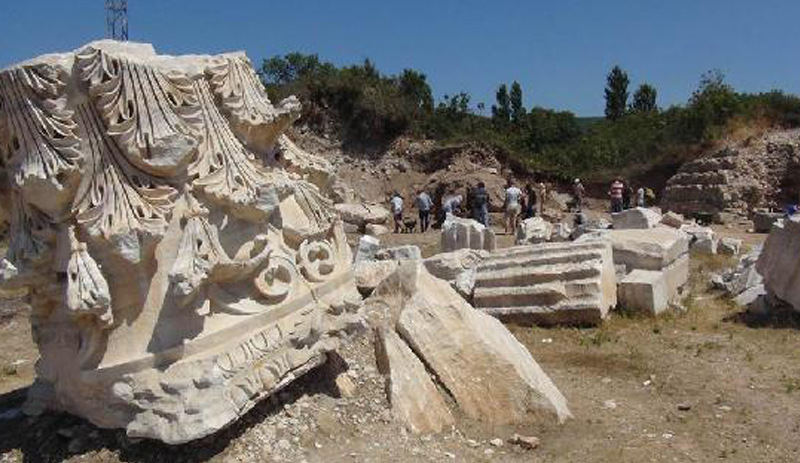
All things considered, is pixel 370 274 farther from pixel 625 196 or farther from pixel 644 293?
pixel 625 196

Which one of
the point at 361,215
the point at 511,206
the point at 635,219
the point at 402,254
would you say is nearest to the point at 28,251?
the point at 402,254

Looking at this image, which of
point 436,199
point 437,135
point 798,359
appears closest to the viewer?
point 798,359

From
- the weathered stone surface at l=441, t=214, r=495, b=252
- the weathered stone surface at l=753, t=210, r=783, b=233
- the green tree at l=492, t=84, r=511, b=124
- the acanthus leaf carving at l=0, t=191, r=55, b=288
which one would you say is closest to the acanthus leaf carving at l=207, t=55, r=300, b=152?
the acanthus leaf carving at l=0, t=191, r=55, b=288

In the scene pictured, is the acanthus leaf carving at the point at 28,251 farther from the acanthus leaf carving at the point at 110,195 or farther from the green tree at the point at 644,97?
the green tree at the point at 644,97

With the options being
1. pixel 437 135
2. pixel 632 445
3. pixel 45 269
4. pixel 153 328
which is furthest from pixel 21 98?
pixel 437 135

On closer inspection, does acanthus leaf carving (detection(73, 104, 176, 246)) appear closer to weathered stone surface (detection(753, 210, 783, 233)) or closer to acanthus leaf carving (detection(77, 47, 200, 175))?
acanthus leaf carving (detection(77, 47, 200, 175))

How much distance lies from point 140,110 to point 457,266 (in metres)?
5.53

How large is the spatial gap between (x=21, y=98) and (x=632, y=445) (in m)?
3.80

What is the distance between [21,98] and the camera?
391 cm

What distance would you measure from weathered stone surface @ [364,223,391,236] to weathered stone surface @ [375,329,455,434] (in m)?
11.6

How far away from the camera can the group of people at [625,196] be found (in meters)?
17.5

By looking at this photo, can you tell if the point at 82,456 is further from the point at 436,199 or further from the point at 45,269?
the point at 436,199

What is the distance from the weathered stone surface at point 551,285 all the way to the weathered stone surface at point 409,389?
2957 mm

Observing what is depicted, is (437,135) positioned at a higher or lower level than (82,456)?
higher
